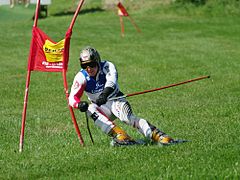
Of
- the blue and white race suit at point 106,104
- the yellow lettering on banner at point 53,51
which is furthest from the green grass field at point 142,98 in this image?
the yellow lettering on banner at point 53,51

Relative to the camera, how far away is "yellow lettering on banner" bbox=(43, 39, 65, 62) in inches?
489

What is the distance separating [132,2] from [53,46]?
46914 mm

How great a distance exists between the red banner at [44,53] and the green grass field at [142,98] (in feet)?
4.50

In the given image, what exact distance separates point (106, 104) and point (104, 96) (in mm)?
542

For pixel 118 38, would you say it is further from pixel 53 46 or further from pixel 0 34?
pixel 53 46

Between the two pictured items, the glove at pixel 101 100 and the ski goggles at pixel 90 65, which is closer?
the glove at pixel 101 100

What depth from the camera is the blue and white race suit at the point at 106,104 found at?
12219 millimetres

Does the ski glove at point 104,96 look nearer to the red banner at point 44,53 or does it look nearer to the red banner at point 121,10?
the red banner at point 44,53

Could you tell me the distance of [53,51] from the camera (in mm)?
12484

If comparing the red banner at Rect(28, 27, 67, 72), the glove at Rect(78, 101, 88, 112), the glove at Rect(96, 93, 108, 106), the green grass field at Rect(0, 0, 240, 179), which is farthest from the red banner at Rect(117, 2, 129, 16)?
the glove at Rect(78, 101, 88, 112)

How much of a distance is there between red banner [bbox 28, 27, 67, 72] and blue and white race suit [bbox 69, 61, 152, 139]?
0.43 metres

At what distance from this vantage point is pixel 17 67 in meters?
32.3

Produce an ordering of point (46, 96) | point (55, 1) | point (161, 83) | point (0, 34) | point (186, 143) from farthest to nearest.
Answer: point (55, 1), point (0, 34), point (161, 83), point (46, 96), point (186, 143)

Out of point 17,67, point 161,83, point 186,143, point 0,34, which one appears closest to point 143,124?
point 186,143
